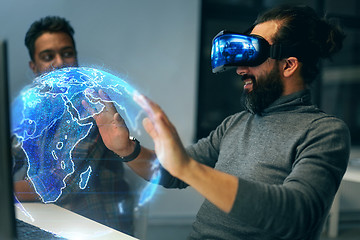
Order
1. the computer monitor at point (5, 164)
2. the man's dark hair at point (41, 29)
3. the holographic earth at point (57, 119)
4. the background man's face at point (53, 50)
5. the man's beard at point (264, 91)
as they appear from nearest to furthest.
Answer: the computer monitor at point (5, 164)
the holographic earth at point (57, 119)
the man's beard at point (264, 91)
the background man's face at point (53, 50)
the man's dark hair at point (41, 29)

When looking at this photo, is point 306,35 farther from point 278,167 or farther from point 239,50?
point 278,167

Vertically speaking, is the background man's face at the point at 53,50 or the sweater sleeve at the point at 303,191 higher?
the background man's face at the point at 53,50

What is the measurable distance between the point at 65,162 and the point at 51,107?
0.15 metres

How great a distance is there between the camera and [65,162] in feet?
3.55

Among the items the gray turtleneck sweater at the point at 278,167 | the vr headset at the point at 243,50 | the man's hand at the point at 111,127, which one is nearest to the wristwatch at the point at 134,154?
the man's hand at the point at 111,127

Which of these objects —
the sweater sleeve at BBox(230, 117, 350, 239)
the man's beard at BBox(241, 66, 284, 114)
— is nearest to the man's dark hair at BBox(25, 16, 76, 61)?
the man's beard at BBox(241, 66, 284, 114)

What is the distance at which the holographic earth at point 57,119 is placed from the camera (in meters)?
1.07

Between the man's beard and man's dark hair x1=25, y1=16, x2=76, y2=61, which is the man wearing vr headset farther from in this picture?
man's dark hair x1=25, y1=16, x2=76, y2=61

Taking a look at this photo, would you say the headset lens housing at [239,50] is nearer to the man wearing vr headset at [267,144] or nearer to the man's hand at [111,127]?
the man wearing vr headset at [267,144]

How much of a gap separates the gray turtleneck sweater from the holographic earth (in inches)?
15.7

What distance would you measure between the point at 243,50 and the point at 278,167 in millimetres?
366

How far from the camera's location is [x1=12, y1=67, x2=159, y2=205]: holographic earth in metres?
1.07

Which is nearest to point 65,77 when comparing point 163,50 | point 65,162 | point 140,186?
point 65,162

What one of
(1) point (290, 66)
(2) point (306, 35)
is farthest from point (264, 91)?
(2) point (306, 35)
